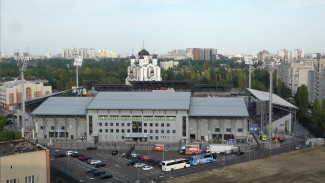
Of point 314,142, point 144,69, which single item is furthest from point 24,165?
point 144,69

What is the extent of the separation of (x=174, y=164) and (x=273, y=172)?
6729 mm

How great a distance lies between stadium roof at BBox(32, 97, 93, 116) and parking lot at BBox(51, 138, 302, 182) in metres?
5.07

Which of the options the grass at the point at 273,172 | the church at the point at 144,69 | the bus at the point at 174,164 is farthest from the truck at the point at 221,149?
the church at the point at 144,69

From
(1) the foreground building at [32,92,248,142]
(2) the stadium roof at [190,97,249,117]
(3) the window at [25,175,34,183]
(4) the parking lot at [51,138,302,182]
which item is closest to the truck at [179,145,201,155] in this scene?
(4) the parking lot at [51,138,302,182]

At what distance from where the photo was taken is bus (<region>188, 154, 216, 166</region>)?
27016mm

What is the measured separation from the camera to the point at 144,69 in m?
59.5

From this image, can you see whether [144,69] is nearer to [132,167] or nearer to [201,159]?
[201,159]

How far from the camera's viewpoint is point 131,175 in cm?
2447

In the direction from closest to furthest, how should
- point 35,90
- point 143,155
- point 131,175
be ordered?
point 131,175 < point 143,155 < point 35,90

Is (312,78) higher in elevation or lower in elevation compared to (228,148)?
higher

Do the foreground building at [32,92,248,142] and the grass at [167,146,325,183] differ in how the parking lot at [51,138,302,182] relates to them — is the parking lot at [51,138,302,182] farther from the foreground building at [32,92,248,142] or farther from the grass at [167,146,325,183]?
the foreground building at [32,92,248,142]

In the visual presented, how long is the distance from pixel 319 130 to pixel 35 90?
4390cm

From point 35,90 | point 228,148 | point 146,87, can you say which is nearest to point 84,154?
point 228,148

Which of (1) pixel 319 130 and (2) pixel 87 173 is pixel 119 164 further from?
(1) pixel 319 130
